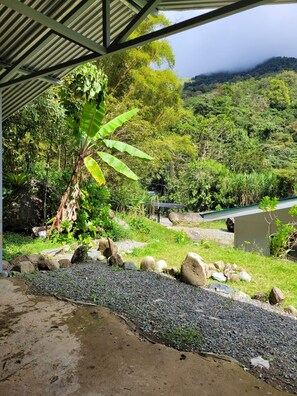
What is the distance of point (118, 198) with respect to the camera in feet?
36.8

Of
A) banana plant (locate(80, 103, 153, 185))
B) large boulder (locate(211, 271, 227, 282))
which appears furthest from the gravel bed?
banana plant (locate(80, 103, 153, 185))

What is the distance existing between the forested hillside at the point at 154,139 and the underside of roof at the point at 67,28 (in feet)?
7.92

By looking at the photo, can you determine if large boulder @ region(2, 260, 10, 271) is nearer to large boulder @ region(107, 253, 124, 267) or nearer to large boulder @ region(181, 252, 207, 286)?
large boulder @ region(107, 253, 124, 267)

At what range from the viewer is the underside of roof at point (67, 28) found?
2881 mm

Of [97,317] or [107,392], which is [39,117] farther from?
[107,392]

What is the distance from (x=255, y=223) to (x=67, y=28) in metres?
7.06

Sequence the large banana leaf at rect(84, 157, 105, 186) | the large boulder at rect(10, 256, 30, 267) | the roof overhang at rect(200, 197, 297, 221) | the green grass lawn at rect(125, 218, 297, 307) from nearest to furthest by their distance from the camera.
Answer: the green grass lawn at rect(125, 218, 297, 307) → the large boulder at rect(10, 256, 30, 267) → the large banana leaf at rect(84, 157, 105, 186) → the roof overhang at rect(200, 197, 297, 221)

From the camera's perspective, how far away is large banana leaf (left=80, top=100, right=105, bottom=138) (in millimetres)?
6969

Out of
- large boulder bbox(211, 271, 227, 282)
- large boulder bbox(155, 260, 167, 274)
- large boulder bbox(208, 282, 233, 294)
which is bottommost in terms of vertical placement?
large boulder bbox(211, 271, 227, 282)

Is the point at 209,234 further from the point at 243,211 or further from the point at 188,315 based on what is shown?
the point at 188,315

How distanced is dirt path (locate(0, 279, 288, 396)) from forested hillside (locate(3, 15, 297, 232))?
474 cm

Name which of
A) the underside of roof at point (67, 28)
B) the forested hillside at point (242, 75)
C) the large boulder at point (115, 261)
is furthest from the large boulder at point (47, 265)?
the forested hillside at point (242, 75)

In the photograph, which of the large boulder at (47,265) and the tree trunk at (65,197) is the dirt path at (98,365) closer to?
the large boulder at (47,265)

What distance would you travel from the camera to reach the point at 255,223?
346 inches
